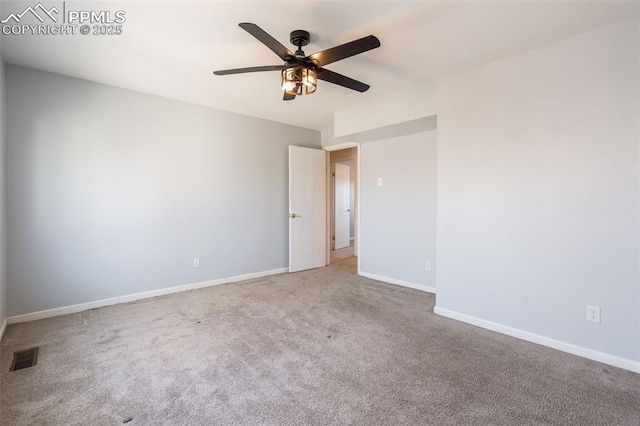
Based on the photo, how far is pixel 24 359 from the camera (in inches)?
83.9

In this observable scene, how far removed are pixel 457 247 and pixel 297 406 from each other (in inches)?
83.2

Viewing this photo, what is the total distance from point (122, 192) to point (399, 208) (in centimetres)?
349

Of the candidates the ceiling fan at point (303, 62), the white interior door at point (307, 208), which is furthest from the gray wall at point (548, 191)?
the white interior door at point (307, 208)

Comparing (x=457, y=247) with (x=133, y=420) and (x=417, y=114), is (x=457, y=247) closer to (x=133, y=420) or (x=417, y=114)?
(x=417, y=114)

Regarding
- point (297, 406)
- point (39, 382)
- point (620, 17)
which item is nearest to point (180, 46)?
point (39, 382)

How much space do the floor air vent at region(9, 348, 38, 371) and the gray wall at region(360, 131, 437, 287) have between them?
3744 mm

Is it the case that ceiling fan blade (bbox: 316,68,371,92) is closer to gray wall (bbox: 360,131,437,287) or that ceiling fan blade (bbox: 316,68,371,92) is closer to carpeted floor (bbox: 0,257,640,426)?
gray wall (bbox: 360,131,437,287)

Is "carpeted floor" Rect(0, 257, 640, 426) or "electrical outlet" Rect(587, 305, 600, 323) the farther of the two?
"electrical outlet" Rect(587, 305, 600, 323)

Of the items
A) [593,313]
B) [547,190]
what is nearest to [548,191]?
[547,190]

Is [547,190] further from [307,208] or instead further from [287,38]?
[307,208]

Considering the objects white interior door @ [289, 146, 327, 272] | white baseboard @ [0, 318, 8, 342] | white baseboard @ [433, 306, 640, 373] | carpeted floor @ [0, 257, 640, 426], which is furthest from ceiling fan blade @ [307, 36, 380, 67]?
white baseboard @ [0, 318, 8, 342]

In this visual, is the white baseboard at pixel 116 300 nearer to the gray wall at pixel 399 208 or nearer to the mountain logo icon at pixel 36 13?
the gray wall at pixel 399 208

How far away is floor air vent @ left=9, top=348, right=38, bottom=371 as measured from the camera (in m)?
2.04

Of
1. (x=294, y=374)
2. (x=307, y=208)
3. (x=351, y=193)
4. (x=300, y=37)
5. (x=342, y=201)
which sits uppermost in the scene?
(x=300, y=37)
